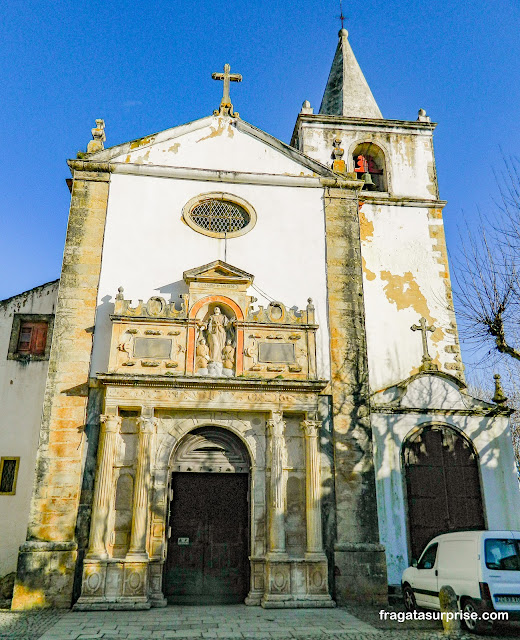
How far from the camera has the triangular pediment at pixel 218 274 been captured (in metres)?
13.1

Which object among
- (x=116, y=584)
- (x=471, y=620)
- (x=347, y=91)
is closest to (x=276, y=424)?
(x=116, y=584)

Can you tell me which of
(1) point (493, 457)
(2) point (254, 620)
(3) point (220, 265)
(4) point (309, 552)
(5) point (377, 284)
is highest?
(5) point (377, 284)

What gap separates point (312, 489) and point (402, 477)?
2.28 meters

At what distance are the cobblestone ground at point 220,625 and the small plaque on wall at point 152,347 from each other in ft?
16.0

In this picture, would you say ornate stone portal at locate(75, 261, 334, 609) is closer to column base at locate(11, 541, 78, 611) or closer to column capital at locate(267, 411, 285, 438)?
column capital at locate(267, 411, 285, 438)

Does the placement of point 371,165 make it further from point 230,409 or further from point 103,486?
point 103,486

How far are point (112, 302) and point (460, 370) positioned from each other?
9.37m

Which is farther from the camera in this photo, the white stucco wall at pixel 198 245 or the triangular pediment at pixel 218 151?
the triangular pediment at pixel 218 151

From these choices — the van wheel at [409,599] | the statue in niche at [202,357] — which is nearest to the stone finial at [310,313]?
the statue in niche at [202,357]

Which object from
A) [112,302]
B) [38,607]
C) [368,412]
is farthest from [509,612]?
[112,302]

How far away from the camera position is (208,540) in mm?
11797

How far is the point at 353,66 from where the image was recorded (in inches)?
912

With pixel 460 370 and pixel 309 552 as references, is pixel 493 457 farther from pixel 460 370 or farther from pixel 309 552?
pixel 309 552

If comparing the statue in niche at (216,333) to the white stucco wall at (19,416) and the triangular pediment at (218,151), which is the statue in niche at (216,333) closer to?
the triangular pediment at (218,151)
